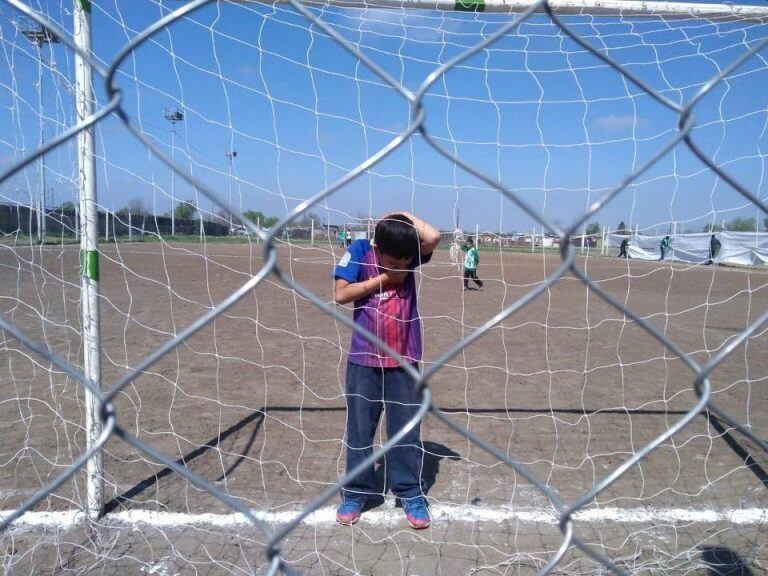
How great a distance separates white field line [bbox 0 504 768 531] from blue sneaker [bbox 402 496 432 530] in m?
0.07

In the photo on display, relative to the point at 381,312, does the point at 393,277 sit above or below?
above

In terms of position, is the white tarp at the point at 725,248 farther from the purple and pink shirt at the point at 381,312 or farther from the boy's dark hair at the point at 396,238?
the boy's dark hair at the point at 396,238

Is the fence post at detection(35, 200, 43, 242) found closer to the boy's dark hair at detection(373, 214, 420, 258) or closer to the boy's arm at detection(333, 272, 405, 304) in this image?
the boy's arm at detection(333, 272, 405, 304)

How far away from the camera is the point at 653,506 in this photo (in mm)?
2916

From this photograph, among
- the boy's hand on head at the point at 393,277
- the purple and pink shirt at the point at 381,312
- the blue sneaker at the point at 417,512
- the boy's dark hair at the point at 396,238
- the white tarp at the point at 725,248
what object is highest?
the boy's dark hair at the point at 396,238

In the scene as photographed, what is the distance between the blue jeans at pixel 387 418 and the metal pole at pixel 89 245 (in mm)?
1213

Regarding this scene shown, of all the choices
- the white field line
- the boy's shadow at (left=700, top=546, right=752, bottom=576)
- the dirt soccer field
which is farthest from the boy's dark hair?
the boy's shadow at (left=700, top=546, right=752, bottom=576)

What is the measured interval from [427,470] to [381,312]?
4.21 feet

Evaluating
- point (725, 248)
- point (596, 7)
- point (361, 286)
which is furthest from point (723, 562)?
point (725, 248)

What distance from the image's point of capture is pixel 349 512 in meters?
2.71

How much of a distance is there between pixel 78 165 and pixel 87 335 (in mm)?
814

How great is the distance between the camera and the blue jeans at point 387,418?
8.71 feet

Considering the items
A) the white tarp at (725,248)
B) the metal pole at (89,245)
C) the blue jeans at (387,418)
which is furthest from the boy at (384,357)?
the white tarp at (725,248)

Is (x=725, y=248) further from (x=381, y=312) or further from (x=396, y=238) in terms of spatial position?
(x=396, y=238)
